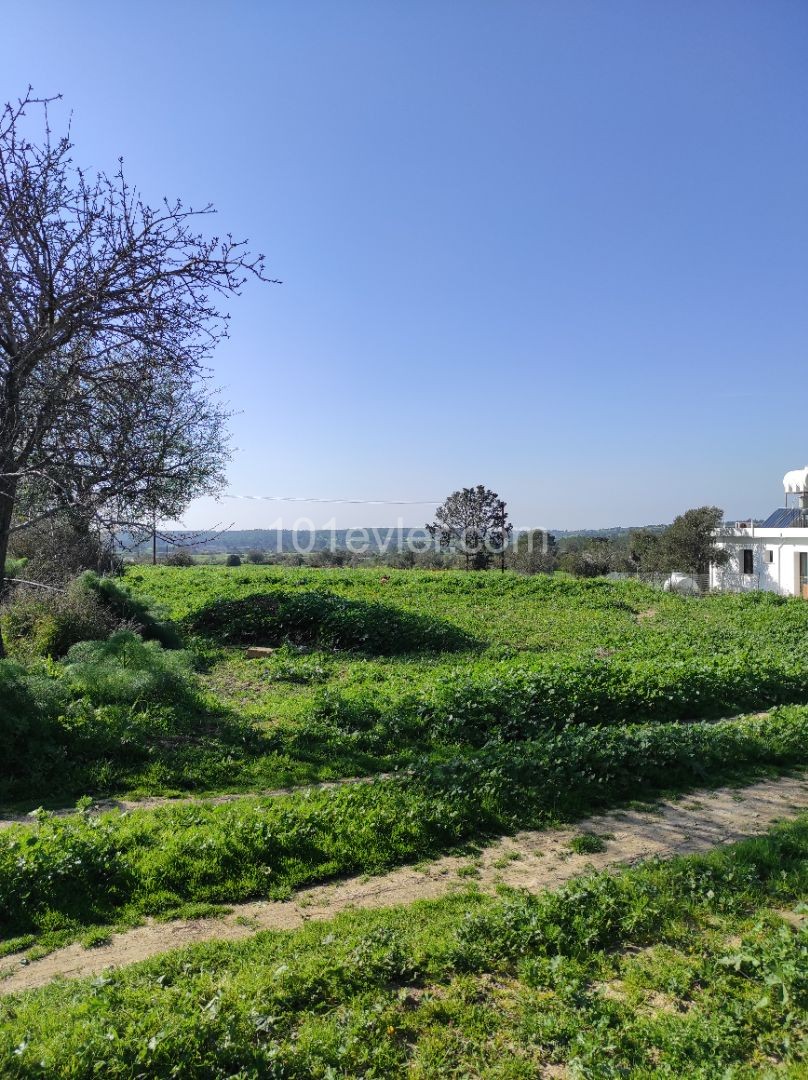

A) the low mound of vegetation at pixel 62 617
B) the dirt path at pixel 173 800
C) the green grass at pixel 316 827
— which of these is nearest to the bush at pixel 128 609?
the low mound of vegetation at pixel 62 617

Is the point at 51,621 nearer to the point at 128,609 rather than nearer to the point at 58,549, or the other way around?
the point at 128,609

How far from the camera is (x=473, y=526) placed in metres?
47.5

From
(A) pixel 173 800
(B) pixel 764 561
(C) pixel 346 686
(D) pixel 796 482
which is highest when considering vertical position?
(D) pixel 796 482

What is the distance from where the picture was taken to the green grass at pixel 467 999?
9.32 feet

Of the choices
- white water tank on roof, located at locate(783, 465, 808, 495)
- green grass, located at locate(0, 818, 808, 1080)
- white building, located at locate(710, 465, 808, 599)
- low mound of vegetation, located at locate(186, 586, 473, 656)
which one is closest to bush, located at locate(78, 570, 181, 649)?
low mound of vegetation, located at locate(186, 586, 473, 656)

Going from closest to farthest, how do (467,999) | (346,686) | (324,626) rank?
(467,999) → (346,686) → (324,626)

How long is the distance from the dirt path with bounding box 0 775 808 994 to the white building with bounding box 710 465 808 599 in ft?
87.1

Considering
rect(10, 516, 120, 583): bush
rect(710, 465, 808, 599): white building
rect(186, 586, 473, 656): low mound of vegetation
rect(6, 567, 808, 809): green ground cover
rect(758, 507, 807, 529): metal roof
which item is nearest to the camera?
rect(6, 567, 808, 809): green ground cover

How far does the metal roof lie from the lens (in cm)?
3278

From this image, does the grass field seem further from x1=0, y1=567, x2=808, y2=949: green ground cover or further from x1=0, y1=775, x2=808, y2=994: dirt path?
x1=0, y1=775, x2=808, y2=994: dirt path

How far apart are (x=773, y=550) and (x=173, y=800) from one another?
33.1 meters

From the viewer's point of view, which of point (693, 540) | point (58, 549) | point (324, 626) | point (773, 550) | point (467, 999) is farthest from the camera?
point (693, 540)

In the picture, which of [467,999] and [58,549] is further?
[58,549]

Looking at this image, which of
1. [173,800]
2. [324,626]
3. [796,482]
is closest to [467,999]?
[173,800]
